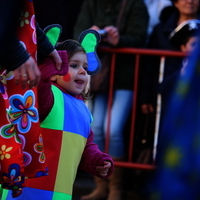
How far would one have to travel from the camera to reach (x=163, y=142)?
4.50ft

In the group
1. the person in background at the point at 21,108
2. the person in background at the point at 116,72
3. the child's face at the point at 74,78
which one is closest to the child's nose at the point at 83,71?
the child's face at the point at 74,78

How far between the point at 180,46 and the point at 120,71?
0.56 meters

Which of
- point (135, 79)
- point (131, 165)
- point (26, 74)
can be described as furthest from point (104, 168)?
point (135, 79)

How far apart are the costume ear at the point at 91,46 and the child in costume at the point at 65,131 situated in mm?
85

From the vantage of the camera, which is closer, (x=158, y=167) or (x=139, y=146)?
(x=158, y=167)

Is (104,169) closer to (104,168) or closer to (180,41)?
(104,168)

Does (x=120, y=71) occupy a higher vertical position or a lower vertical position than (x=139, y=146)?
higher

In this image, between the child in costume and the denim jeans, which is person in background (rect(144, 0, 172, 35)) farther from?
the child in costume

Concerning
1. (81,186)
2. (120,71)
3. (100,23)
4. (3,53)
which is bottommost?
(81,186)

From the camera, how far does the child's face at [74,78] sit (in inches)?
134

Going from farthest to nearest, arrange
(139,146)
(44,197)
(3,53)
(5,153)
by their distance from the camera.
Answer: (139,146) < (44,197) < (5,153) < (3,53)

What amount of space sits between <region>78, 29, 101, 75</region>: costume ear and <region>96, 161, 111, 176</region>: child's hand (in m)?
0.57

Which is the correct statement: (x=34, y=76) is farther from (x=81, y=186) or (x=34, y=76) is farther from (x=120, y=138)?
(x=81, y=186)

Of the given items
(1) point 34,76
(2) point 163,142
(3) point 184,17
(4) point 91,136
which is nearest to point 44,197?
(4) point 91,136
